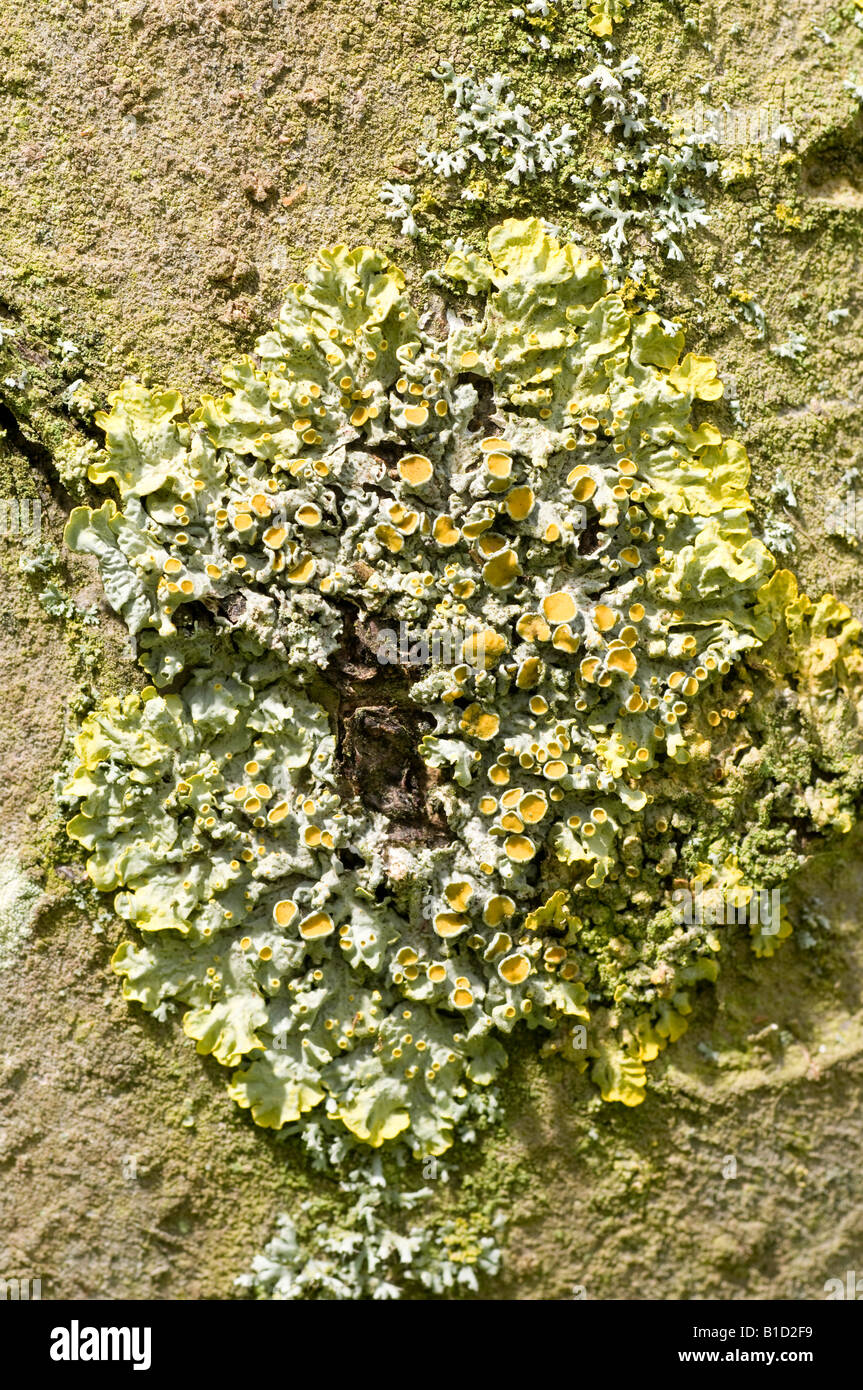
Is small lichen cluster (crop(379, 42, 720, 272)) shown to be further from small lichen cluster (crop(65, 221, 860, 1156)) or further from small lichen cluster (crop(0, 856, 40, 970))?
small lichen cluster (crop(0, 856, 40, 970))

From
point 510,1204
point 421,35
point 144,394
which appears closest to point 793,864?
point 510,1204

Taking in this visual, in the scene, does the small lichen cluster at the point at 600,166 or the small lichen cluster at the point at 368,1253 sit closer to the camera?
the small lichen cluster at the point at 368,1253

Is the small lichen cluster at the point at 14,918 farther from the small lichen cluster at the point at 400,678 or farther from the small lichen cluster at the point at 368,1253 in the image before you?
the small lichen cluster at the point at 368,1253

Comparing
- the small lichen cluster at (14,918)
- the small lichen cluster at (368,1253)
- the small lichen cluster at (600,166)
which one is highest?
the small lichen cluster at (600,166)

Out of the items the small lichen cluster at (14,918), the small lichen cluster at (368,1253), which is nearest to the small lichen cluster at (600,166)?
the small lichen cluster at (14,918)

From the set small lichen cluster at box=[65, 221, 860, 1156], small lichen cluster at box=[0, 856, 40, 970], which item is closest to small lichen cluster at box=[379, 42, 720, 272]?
small lichen cluster at box=[65, 221, 860, 1156]

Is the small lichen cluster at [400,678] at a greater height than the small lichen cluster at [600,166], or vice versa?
the small lichen cluster at [600,166]

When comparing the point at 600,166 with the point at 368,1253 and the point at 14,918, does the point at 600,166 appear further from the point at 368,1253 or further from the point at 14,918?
the point at 368,1253

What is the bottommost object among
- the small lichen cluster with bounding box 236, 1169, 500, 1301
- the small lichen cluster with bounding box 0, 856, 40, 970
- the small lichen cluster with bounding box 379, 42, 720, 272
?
the small lichen cluster with bounding box 236, 1169, 500, 1301

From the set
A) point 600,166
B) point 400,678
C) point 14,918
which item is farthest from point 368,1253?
point 600,166
